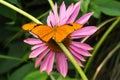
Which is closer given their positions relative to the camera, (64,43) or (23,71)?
(64,43)

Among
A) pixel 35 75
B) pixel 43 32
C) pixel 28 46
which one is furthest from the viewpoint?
pixel 28 46

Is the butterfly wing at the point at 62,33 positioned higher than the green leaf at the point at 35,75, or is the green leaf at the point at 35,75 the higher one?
the butterfly wing at the point at 62,33

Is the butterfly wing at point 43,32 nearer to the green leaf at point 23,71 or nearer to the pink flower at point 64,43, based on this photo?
the pink flower at point 64,43

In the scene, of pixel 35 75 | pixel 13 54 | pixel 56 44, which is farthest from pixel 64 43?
pixel 13 54

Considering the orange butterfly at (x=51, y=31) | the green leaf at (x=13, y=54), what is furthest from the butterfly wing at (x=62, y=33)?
the green leaf at (x=13, y=54)

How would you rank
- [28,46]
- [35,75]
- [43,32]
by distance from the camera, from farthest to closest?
[28,46] < [35,75] < [43,32]

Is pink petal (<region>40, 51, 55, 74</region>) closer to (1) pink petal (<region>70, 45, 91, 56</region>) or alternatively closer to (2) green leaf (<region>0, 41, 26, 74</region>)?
(1) pink petal (<region>70, 45, 91, 56</region>)

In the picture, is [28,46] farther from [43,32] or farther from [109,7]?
[43,32]

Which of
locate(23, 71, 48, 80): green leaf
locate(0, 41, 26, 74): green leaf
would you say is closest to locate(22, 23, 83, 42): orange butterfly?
locate(23, 71, 48, 80): green leaf

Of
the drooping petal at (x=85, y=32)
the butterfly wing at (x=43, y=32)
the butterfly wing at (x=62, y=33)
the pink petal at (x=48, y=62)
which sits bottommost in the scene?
the pink petal at (x=48, y=62)

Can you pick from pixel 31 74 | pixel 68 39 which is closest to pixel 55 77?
pixel 31 74
